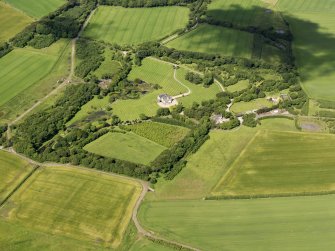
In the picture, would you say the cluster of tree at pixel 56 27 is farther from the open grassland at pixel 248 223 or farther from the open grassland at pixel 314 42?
the open grassland at pixel 248 223

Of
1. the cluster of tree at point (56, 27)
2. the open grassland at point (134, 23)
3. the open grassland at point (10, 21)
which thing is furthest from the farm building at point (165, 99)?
the open grassland at point (10, 21)

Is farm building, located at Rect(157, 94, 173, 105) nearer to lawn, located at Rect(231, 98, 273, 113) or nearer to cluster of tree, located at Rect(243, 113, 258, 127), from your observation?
lawn, located at Rect(231, 98, 273, 113)

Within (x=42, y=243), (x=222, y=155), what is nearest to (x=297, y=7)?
(x=222, y=155)

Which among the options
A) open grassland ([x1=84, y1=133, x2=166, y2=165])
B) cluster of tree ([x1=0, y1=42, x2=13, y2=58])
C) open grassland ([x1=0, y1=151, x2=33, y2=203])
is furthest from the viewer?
cluster of tree ([x1=0, y1=42, x2=13, y2=58])

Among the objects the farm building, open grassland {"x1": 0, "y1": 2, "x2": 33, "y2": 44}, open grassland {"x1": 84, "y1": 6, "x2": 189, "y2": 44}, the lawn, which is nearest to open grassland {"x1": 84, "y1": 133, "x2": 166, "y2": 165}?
the farm building

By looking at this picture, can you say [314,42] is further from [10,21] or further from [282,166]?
[10,21]

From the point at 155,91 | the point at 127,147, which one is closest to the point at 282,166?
the point at 127,147

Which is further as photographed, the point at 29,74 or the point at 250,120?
the point at 29,74

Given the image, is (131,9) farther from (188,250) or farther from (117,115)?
(188,250)
